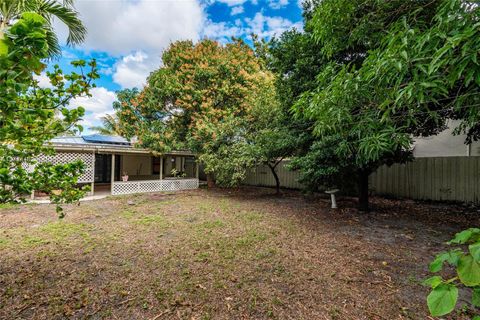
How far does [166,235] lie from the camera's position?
456 cm

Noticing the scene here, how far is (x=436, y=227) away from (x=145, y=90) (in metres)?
11.8

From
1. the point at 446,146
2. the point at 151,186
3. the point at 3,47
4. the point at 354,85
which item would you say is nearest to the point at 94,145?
the point at 151,186

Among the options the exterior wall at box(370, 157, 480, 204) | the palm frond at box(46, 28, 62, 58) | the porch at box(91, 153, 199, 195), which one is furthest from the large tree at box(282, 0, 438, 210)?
the porch at box(91, 153, 199, 195)

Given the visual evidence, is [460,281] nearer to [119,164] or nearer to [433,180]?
[433,180]

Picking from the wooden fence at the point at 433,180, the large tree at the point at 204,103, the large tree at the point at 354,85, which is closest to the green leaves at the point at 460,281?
the large tree at the point at 354,85

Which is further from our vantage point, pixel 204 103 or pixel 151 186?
pixel 151 186

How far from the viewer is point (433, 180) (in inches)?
300

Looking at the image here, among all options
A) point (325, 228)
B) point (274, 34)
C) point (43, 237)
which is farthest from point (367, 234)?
point (43, 237)

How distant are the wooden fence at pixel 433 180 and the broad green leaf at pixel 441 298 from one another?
6.24m

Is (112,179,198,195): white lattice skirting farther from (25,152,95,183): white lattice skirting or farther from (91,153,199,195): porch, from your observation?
(25,152,95,183): white lattice skirting

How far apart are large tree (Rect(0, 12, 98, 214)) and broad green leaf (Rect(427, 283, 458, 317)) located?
224 cm

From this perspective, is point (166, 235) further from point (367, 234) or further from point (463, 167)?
point (463, 167)

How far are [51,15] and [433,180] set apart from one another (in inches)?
449

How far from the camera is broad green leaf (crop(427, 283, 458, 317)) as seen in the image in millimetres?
831
